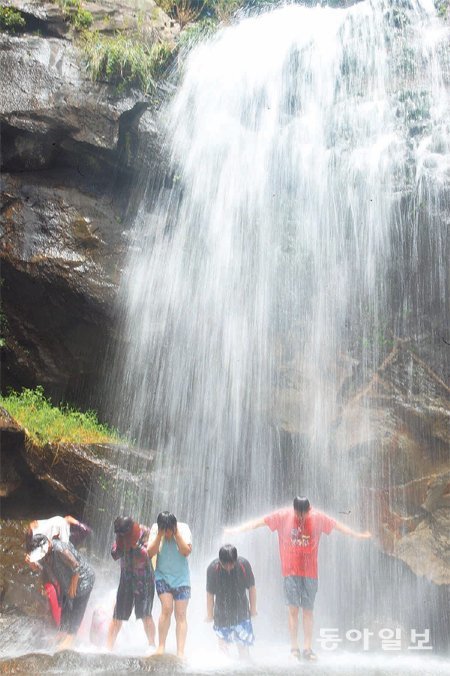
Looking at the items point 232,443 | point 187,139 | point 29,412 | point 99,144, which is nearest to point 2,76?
point 99,144

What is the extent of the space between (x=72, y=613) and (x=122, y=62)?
8.06m

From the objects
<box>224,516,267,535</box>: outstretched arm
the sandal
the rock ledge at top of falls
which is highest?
the rock ledge at top of falls

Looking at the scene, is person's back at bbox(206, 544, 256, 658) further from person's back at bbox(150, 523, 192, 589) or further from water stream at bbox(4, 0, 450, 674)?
water stream at bbox(4, 0, 450, 674)

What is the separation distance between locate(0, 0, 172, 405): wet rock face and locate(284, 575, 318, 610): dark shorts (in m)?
4.59

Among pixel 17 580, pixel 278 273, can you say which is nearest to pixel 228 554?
pixel 17 580

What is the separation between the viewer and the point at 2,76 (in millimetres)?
9297

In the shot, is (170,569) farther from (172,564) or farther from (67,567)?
(67,567)

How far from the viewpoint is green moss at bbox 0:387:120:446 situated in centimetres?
768

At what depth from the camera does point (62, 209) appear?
29.1ft

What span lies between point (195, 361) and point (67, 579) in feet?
11.8

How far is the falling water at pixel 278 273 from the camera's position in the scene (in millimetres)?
7844

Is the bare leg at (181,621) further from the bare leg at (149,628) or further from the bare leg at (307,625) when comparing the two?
the bare leg at (307,625)

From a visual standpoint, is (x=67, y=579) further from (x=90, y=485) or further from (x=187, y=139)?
(x=187, y=139)

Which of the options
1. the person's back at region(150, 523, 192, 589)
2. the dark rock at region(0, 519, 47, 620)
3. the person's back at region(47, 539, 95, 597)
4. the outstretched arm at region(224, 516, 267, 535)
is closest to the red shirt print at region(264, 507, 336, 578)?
the outstretched arm at region(224, 516, 267, 535)
